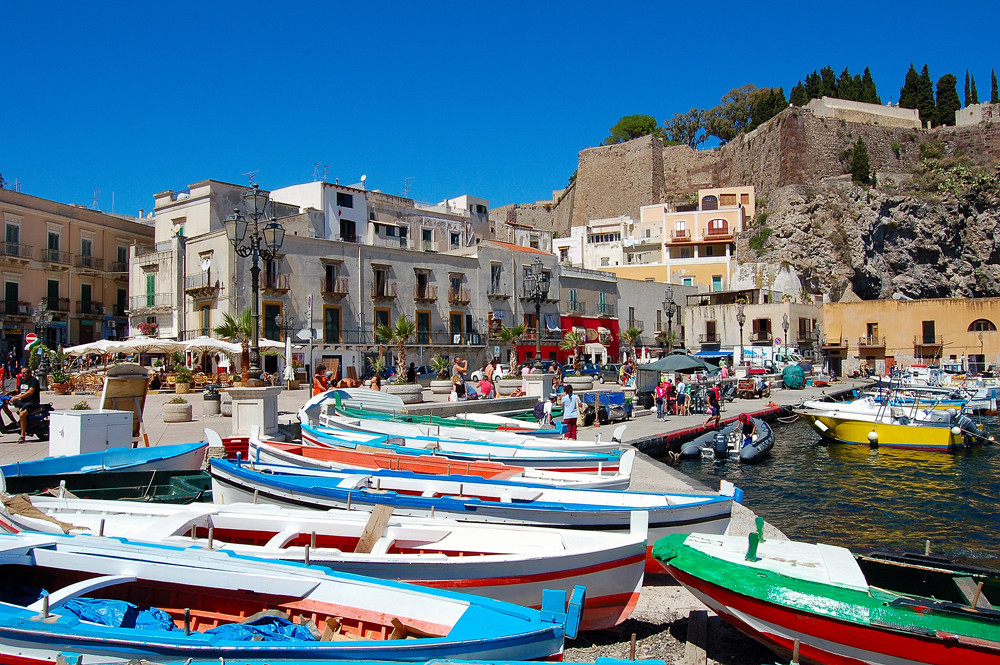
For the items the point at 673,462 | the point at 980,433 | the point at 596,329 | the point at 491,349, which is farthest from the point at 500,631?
the point at 596,329

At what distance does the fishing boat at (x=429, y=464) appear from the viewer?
8484 mm

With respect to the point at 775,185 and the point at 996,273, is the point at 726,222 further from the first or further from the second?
the point at 996,273

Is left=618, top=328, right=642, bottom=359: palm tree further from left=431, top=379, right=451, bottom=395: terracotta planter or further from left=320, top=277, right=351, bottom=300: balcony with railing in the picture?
left=431, top=379, right=451, bottom=395: terracotta planter

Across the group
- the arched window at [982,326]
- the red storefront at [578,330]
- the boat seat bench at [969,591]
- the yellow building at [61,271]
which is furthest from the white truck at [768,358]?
the yellow building at [61,271]

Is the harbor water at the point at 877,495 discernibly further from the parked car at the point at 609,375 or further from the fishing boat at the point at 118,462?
the parked car at the point at 609,375

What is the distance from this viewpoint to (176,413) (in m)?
16.2

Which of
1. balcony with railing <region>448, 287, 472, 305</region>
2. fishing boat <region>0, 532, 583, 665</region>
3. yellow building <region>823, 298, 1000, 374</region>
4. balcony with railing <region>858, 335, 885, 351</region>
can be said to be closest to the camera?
fishing boat <region>0, 532, 583, 665</region>

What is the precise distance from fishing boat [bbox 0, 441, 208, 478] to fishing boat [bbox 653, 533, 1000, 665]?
6863 millimetres

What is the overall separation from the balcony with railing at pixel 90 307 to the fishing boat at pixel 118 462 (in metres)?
35.8

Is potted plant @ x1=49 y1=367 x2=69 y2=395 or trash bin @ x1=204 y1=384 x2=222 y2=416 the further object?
potted plant @ x1=49 y1=367 x2=69 y2=395

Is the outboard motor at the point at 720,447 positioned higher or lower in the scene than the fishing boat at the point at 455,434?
lower

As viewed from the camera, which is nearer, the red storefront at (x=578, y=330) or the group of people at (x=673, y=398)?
the group of people at (x=673, y=398)

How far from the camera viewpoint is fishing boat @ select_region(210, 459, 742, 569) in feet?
21.0

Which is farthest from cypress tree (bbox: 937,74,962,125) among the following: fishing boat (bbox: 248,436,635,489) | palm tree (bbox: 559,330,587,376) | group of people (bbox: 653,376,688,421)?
fishing boat (bbox: 248,436,635,489)
